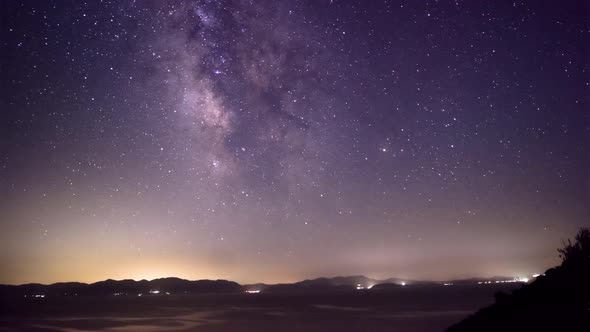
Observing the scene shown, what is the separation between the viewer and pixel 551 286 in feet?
47.0

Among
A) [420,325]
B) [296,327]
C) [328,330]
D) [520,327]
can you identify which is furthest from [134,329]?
[520,327]

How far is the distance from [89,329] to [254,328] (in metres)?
16.1

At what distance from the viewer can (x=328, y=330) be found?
131ft

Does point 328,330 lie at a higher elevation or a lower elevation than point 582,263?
lower

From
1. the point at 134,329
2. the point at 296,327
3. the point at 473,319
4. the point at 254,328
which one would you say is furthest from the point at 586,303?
the point at 134,329

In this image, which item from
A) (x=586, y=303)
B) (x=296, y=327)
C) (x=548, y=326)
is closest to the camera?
(x=548, y=326)

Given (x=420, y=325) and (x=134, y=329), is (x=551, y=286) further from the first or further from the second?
(x=134, y=329)

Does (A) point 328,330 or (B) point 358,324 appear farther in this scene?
(B) point 358,324

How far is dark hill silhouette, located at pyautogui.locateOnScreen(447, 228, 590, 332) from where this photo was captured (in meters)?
11.7

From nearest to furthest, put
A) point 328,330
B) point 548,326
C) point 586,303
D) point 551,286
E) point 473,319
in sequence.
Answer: point 548,326, point 586,303, point 551,286, point 473,319, point 328,330

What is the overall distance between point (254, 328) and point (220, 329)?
3.27m

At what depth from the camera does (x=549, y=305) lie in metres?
13.1

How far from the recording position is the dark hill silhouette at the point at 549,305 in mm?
11734

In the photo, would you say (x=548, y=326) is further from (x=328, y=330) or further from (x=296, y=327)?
(x=296, y=327)
